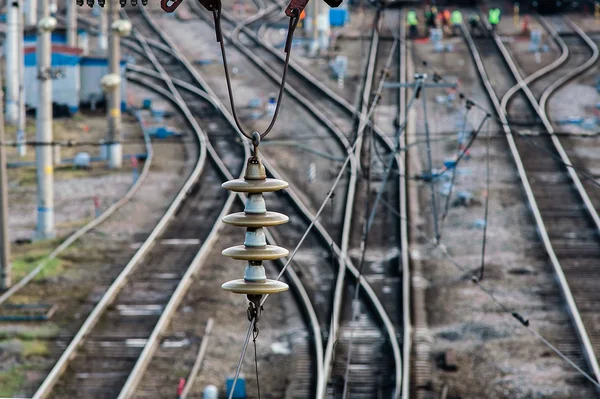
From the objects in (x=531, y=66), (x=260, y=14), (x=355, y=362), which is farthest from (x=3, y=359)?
(x=260, y=14)

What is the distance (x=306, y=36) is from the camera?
60.7 metres

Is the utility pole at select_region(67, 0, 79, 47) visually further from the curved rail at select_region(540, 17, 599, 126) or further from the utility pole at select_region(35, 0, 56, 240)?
the curved rail at select_region(540, 17, 599, 126)

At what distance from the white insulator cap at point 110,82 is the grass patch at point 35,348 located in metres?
14.6

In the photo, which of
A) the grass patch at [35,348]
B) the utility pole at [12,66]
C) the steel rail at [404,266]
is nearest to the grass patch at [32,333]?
the grass patch at [35,348]

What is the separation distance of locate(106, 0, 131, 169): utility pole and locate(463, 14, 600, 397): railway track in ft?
37.2

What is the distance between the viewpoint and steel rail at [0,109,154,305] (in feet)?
94.1

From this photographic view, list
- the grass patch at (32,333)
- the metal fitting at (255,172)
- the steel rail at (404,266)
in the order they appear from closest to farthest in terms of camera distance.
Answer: the metal fitting at (255,172) → the steel rail at (404,266) → the grass patch at (32,333)

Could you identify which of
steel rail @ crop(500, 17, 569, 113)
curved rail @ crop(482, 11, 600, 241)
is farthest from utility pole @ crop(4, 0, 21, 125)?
curved rail @ crop(482, 11, 600, 241)

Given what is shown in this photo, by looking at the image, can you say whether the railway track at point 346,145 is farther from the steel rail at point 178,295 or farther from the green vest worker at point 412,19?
the green vest worker at point 412,19

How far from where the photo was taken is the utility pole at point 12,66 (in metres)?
41.4

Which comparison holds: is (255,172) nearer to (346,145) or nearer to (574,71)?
(346,145)

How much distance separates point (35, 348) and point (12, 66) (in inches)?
822

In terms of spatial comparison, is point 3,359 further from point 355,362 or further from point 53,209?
point 53,209

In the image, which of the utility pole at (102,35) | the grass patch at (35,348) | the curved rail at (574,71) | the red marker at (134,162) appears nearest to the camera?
the grass patch at (35,348)
